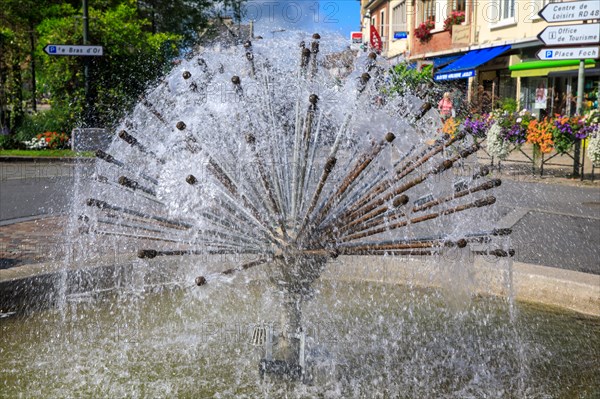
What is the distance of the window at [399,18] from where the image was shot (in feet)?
116

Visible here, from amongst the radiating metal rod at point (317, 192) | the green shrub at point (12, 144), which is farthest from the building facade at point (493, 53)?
the radiating metal rod at point (317, 192)

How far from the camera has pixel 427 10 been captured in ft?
105

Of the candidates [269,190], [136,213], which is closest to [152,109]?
[136,213]

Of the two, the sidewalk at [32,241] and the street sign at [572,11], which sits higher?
the street sign at [572,11]

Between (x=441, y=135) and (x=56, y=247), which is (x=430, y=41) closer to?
(x=56, y=247)

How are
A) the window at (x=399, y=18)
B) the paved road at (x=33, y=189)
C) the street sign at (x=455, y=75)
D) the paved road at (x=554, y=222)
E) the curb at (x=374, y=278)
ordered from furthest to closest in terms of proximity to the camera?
the window at (x=399, y=18)
the street sign at (x=455, y=75)
the paved road at (x=33, y=189)
the paved road at (x=554, y=222)
the curb at (x=374, y=278)

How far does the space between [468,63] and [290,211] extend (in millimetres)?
22467

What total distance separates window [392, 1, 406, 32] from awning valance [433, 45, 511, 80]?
28.8 ft

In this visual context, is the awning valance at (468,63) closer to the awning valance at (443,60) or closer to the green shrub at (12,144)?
the awning valance at (443,60)

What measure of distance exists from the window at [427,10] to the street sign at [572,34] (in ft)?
62.1

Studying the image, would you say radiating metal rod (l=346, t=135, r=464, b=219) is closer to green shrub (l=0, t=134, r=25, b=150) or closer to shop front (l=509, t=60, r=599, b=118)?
shop front (l=509, t=60, r=599, b=118)

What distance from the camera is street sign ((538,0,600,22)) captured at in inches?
471

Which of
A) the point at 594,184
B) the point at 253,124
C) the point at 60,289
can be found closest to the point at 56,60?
the point at 594,184

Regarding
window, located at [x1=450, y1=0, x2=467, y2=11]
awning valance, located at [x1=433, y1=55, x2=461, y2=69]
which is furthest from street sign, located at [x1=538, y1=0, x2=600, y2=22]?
window, located at [x1=450, y1=0, x2=467, y2=11]
